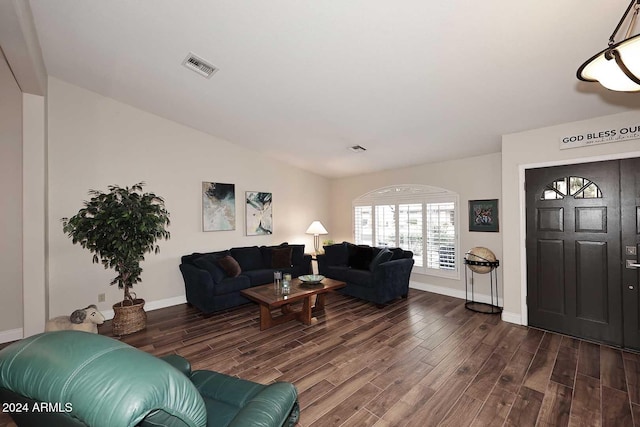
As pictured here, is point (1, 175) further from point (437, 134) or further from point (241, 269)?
point (437, 134)

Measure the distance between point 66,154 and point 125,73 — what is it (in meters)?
1.46

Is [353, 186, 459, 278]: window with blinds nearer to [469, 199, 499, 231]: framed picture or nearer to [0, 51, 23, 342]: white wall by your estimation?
[469, 199, 499, 231]: framed picture

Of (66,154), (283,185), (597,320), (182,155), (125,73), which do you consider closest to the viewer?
(597,320)

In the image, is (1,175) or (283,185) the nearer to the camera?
(1,175)

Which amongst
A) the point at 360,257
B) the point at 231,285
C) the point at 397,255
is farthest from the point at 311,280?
the point at 397,255

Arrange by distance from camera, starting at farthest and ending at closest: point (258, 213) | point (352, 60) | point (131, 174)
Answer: point (258, 213), point (131, 174), point (352, 60)

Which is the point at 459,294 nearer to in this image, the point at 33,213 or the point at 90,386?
the point at 90,386

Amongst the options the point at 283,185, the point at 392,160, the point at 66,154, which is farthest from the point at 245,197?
the point at 392,160

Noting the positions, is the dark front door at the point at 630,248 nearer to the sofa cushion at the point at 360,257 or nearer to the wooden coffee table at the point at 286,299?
the sofa cushion at the point at 360,257

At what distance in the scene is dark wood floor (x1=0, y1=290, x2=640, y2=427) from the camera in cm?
202

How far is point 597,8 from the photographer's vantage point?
1.84 m

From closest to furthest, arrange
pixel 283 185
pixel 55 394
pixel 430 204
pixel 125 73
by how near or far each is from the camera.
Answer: pixel 55 394
pixel 125 73
pixel 430 204
pixel 283 185

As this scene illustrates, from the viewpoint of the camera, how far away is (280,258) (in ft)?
16.7

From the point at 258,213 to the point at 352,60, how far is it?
3.73 meters
